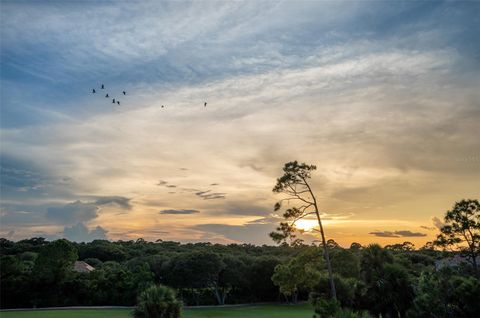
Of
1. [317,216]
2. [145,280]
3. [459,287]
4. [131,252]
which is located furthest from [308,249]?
[131,252]

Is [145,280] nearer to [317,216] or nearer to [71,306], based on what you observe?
[71,306]

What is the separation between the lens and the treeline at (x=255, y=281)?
2842 cm

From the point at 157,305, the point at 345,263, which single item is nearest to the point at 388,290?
the point at 157,305

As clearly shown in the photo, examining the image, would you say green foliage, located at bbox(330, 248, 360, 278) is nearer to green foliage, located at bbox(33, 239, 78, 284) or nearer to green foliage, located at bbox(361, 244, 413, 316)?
green foliage, located at bbox(361, 244, 413, 316)

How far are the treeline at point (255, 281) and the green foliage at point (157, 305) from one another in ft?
28.2

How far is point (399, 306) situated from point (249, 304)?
32626 mm

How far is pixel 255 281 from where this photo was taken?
6412 centimetres

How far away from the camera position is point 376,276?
3538 cm

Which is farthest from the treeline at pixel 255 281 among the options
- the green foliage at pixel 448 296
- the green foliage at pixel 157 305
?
the green foliage at pixel 157 305

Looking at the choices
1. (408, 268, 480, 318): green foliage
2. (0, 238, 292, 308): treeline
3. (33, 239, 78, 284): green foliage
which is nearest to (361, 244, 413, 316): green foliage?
(408, 268, 480, 318): green foliage

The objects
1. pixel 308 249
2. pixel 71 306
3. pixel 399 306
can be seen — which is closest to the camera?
pixel 308 249

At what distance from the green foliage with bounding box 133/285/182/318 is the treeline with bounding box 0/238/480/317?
28.2ft

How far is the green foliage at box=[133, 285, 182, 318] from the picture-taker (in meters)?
26.2

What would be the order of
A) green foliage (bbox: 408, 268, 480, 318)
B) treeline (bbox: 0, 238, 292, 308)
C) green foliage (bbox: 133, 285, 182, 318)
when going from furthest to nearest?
treeline (bbox: 0, 238, 292, 308) → green foliage (bbox: 408, 268, 480, 318) → green foliage (bbox: 133, 285, 182, 318)
